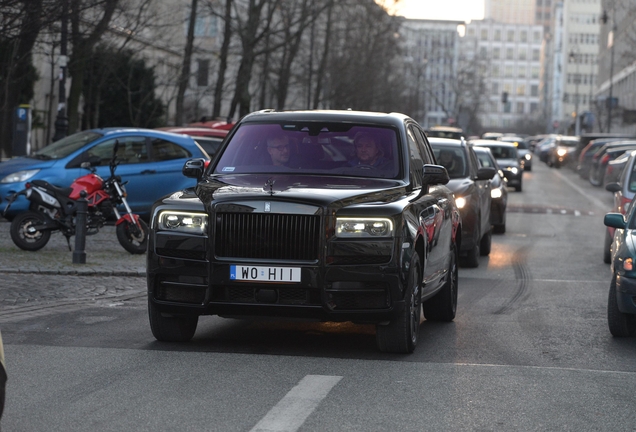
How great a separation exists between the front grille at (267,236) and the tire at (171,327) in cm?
84

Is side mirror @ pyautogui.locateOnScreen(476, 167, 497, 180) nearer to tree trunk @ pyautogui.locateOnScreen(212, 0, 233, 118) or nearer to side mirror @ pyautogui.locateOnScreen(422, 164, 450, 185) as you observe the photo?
side mirror @ pyautogui.locateOnScreen(422, 164, 450, 185)

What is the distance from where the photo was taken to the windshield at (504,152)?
137 ft

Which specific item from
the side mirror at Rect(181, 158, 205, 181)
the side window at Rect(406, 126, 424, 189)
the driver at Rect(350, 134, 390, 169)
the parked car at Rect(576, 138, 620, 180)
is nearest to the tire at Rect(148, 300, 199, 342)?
the side mirror at Rect(181, 158, 205, 181)

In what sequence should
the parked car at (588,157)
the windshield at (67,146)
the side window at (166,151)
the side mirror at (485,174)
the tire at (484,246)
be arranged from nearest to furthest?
the side mirror at (485,174) → the tire at (484,246) → the windshield at (67,146) → the side window at (166,151) → the parked car at (588,157)

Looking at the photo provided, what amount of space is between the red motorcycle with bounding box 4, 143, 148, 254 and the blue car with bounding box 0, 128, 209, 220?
298cm

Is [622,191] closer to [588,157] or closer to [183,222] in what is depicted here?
[183,222]

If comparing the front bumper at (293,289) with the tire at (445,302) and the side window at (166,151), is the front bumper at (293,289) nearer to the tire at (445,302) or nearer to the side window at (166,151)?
Result: the tire at (445,302)

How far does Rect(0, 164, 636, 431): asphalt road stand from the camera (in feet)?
21.0

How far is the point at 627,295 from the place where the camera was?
958cm

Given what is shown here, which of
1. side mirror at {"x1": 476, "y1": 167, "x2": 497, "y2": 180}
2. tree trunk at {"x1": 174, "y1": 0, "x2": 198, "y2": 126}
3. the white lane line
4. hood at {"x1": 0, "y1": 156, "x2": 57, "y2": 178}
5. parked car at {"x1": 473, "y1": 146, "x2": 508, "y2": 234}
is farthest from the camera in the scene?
tree trunk at {"x1": 174, "y1": 0, "x2": 198, "y2": 126}

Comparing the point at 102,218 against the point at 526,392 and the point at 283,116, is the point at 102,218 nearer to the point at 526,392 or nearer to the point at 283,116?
the point at 283,116

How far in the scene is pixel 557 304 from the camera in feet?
40.0

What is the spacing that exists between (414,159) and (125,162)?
35.0 ft

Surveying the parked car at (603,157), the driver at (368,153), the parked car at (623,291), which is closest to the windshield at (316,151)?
the driver at (368,153)
